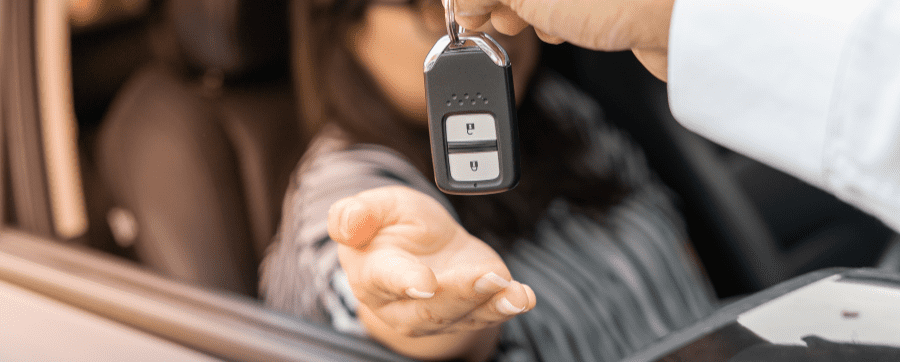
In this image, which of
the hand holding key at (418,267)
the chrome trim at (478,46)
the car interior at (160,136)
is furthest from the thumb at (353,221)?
the car interior at (160,136)

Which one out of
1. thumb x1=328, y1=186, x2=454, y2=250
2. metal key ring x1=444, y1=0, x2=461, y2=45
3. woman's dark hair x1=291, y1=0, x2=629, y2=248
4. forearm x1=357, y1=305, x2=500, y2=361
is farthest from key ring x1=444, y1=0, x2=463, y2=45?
woman's dark hair x1=291, y1=0, x2=629, y2=248

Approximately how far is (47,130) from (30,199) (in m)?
0.10

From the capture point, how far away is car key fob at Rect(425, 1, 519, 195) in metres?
0.39

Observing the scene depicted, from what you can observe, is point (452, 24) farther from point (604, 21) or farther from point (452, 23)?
point (604, 21)

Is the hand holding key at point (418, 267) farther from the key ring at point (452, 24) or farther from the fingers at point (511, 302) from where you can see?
the key ring at point (452, 24)

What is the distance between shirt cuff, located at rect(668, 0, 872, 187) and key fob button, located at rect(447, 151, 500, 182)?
11cm

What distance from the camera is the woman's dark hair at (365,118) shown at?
1033 mm

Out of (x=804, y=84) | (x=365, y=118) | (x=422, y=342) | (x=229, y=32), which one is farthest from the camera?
(x=365, y=118)

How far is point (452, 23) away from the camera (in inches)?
15.3

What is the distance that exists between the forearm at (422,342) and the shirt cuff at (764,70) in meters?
0.37

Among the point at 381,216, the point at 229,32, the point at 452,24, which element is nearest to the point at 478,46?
the point at 452,24

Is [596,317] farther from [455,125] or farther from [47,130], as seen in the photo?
[47,130]

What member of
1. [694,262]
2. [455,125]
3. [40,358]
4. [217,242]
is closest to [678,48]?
[455,125]

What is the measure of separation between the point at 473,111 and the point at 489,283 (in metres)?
0.10
